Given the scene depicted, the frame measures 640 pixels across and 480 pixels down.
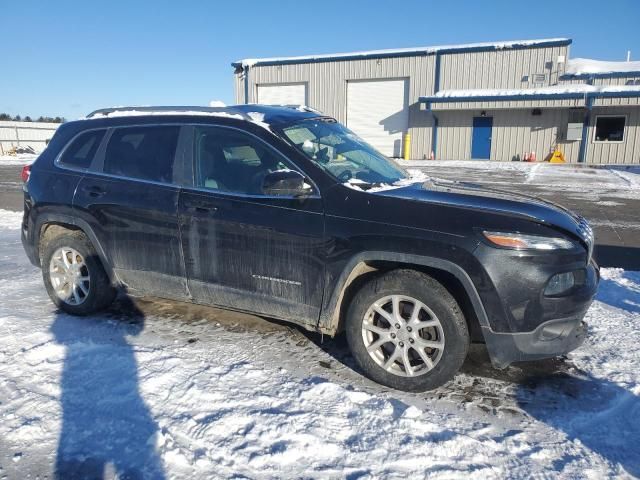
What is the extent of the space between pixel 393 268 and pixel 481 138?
26.1 meters

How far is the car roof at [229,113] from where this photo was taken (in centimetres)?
379

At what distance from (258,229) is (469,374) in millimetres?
1875

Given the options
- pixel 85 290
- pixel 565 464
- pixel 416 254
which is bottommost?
pixel 565 464

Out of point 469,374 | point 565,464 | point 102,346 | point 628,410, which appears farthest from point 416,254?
point 102,346

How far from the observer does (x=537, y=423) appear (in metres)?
2.94

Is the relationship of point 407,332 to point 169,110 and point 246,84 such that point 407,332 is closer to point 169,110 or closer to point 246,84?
point 169,110

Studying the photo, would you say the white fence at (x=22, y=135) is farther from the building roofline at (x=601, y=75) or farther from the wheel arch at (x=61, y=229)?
the wheel arch at (x=61, y=229)

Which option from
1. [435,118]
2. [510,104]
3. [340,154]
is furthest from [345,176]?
[435,118]

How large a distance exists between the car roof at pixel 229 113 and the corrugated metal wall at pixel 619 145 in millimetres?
25701

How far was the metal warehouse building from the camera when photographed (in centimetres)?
2488

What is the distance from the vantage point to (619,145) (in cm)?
2516

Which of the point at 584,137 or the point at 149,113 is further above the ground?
the point at 584,137

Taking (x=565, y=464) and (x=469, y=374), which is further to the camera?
(x=469, y=374)

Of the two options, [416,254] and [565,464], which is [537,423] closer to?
[565,464]
